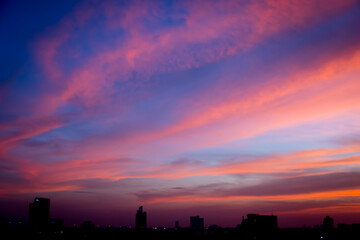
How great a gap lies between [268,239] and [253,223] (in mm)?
12091

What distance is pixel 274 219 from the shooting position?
19675 centimetres

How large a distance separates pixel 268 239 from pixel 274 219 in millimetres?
18745

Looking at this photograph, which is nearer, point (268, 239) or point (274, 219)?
point (268, 239)

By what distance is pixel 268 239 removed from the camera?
181125mm

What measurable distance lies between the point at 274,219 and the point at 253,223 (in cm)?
1703

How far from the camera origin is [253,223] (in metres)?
188
